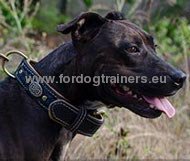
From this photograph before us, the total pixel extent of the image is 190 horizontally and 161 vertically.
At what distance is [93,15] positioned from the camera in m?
3.77

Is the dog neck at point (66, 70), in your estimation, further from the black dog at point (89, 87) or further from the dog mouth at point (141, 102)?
the dog mouth at point (141, 102)

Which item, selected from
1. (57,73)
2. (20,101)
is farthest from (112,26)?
(20,101)

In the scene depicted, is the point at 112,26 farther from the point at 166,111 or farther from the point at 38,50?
the point at 38,50

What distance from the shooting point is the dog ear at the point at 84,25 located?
3695 mm

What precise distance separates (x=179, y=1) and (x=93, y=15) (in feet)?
18.7

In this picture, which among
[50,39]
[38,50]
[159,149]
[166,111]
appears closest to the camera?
[166,111]

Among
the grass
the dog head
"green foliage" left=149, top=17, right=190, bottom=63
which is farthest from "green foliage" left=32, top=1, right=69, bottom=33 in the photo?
the dog head

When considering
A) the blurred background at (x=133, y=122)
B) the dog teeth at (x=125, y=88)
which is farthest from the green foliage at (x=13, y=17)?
the dog teeth at (x=125, y=88)

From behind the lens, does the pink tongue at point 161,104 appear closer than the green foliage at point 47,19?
Yes

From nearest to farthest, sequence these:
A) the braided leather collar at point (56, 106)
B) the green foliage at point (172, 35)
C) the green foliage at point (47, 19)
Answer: the braided leather collar at point (56, 106), the green foliage at point (172, 35), the green foliage at point (47, 19)

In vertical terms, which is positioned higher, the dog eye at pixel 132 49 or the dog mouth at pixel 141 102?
the dog eye at pixel 132 49

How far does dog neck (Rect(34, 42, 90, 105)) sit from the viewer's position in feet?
12.3

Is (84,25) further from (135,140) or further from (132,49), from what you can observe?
(135,140)

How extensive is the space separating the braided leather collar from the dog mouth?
23 centimetres
